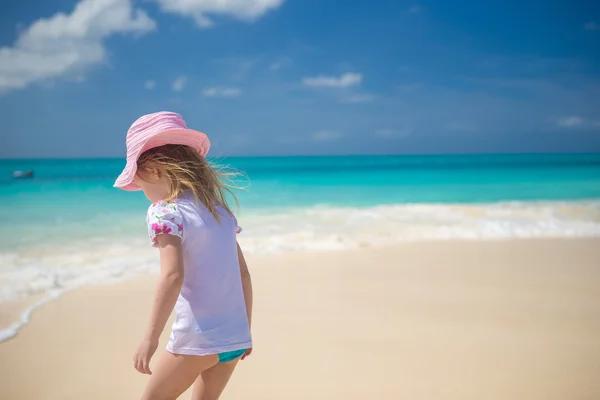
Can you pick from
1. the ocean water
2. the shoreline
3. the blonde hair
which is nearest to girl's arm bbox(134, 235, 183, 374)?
the blonde hair

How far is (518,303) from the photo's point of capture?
14.0 ft

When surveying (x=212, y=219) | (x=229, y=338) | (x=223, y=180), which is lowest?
(x=229, y=338)

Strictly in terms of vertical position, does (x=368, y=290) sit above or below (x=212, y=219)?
below

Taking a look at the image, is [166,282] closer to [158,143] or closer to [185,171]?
[185,171]

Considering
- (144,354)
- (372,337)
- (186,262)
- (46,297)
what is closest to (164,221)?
(186,262)

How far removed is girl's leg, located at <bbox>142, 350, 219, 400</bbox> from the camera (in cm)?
162

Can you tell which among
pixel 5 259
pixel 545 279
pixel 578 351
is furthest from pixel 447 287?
pixel 5 259

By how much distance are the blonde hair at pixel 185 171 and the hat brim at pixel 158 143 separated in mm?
25

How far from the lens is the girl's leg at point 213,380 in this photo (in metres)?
1.77

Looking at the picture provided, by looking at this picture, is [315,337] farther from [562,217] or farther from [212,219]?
[562,217]

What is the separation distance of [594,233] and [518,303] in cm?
474

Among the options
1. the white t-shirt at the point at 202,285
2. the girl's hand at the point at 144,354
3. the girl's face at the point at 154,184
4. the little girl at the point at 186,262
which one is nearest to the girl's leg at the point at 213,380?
the little girl at the point at 186,262

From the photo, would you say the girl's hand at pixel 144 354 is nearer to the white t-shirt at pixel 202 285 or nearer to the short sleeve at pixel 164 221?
the white t-shirt at pixel 202 285

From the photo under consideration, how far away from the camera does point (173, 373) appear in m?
1.63
